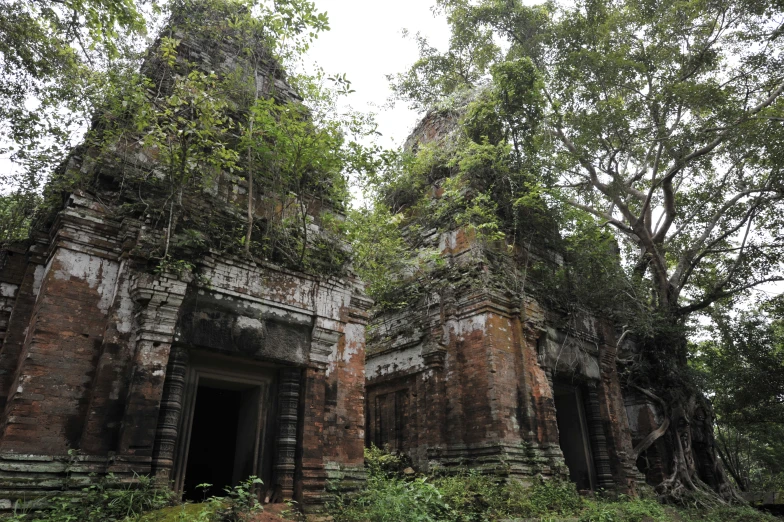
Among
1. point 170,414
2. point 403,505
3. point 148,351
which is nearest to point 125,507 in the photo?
point 170,414

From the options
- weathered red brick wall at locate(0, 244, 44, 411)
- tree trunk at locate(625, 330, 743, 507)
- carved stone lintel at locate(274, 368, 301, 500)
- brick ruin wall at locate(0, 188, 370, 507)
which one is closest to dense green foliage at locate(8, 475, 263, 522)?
brick ruin wall at locate(0, 188, 370, 507)

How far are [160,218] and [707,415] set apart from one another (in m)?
14.6

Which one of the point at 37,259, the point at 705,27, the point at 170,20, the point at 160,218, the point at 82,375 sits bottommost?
the point at 82,375

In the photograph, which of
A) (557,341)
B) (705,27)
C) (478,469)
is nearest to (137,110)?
(478,469)

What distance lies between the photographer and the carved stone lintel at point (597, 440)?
10.7 metres

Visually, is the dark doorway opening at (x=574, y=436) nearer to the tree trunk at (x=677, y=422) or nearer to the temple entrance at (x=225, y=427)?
the tree trunk at (x=677, y=422)

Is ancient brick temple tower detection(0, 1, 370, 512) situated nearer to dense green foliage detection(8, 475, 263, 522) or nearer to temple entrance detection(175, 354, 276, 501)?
temple entrance detection(175, 354, 276, 501)

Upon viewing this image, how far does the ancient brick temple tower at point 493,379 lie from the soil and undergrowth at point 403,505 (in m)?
0.48

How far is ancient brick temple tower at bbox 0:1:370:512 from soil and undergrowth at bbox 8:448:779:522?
0.23 meters

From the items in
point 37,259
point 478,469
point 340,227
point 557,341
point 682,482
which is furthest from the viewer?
point 682,482

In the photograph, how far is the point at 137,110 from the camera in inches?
238

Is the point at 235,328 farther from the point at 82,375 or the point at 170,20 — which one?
the point at 170,20

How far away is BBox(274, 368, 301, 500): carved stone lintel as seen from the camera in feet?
19.8

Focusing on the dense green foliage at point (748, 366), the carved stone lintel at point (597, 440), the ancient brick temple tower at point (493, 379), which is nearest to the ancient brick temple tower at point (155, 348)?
the ancient brick temple tower at point (493, 379)
